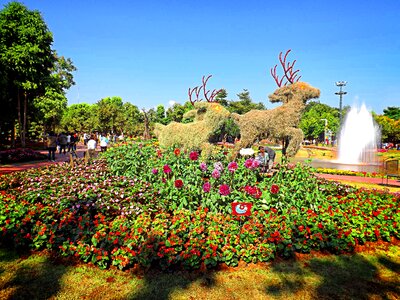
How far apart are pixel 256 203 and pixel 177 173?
1.87m

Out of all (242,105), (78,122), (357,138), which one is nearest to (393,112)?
(242,105)

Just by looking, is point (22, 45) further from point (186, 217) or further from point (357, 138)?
point (357, 138)

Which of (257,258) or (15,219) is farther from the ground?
(15,219)

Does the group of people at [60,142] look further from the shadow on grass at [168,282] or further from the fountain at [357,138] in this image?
the fountain at [357,138]

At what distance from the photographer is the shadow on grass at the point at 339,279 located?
343cm

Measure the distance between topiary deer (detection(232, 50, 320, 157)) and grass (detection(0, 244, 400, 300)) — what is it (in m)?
5.23

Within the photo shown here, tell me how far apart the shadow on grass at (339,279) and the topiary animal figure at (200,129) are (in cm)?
586

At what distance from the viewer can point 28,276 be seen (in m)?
3.65

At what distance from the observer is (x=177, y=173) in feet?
20.1

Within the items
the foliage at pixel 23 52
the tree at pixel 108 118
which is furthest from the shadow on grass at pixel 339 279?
the tree at pixel 108 118

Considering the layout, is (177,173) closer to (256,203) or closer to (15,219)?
(256,203)

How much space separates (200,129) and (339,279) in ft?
22.3

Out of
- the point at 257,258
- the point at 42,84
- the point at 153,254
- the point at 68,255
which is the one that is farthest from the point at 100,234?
the point at 42,84

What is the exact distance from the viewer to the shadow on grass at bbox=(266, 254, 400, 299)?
3.43 m
